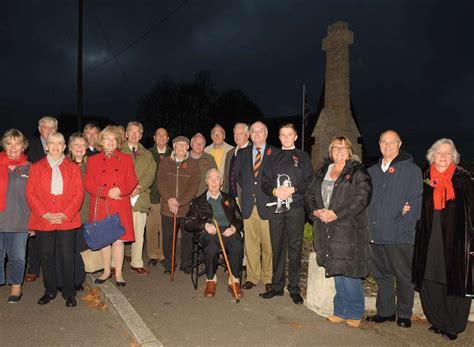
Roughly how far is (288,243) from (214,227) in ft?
3.55

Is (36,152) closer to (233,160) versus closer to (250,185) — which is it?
(233,160)

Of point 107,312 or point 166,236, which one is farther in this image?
point 166,236

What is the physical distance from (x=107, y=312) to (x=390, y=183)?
12.3 ft

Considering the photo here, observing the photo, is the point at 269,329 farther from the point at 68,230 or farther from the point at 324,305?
the point at 68,230

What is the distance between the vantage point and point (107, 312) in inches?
190

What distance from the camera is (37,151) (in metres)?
6.18

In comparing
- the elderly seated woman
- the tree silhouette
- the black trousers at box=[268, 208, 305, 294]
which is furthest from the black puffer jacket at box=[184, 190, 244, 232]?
the tree silhouette

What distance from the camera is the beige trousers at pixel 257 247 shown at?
5586 millimetres

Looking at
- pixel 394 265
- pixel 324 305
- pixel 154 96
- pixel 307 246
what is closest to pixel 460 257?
pixel 394 265

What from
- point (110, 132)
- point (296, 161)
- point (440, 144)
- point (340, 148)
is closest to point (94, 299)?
point (110, 132)

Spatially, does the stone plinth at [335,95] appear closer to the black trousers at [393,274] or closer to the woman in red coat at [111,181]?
the black trousers at [393,274]

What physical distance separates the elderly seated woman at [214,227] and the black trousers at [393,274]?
1859mm

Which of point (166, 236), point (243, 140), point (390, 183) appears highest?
point (243, 140)

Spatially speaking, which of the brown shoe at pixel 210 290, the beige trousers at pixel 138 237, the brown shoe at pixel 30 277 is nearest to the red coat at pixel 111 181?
the beige trousers at pixel 138 237
